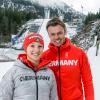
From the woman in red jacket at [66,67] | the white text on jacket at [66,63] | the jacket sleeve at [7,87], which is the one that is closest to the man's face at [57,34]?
the woman in red jacket at [66,67]

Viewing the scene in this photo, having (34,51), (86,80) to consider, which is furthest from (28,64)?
(86,80)

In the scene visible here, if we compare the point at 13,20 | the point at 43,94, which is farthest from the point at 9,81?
the point at 13,20

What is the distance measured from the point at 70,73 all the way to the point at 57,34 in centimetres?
28

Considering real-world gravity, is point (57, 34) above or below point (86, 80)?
above

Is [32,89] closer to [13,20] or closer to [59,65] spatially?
[59,65]

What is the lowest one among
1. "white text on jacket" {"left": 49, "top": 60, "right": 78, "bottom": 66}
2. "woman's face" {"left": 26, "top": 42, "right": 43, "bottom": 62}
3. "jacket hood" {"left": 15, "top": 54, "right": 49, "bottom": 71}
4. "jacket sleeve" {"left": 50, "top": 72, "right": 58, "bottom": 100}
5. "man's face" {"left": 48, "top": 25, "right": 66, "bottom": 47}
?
"jacket sleeve" {"left": 50, "top": 72, "right": 58, "bottom": 100}

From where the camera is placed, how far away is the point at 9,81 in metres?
2.27

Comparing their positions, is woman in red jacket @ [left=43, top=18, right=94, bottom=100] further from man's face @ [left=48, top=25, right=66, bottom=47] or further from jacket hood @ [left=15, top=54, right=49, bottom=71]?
jacket hood @ [left=15, top=54, right=49, bottom=71]

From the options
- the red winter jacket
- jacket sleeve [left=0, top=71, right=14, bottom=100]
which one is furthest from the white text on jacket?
jacket sleeve [left=0, top=71, right=14, bottom=100]

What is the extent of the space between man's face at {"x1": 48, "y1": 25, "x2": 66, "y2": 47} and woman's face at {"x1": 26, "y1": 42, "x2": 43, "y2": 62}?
6.0 inches

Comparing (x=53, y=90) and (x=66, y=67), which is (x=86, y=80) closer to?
(x=66, y=67)

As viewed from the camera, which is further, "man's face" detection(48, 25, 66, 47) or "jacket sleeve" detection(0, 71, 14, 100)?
"man's face" detection(48, 25, 66, 47)

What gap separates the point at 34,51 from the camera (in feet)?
7.64

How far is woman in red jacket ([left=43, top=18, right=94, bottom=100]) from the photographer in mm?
2463
